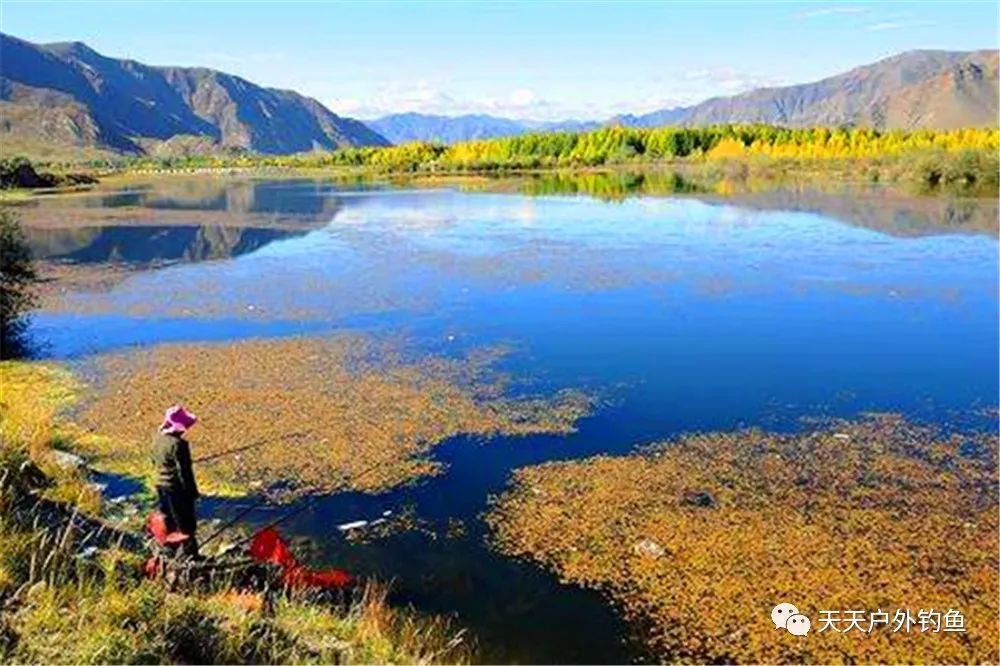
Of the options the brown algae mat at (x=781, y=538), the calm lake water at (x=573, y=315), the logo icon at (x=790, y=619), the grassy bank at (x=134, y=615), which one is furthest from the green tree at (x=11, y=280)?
the logo icon at (x=790, y=619)

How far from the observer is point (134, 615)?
666cm

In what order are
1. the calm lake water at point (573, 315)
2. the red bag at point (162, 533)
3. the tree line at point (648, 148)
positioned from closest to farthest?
the red bag at point (162, 533), the calm lake water at point (573, 315), the tree line at point (648, 148)

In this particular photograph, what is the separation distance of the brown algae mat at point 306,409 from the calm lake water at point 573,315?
0.74m

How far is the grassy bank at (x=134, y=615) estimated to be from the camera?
6.28m

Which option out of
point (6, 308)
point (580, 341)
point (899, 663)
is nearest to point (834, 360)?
point (580, 341)

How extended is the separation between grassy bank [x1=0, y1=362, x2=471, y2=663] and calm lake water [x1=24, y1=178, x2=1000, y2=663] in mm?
1153

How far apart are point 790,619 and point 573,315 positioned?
1554 cm

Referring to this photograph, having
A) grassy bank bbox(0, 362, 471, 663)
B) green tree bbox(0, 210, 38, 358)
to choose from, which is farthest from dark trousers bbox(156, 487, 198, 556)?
green tree bbox(0, 210, 38, 358)

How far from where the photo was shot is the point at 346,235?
44125 millimetres

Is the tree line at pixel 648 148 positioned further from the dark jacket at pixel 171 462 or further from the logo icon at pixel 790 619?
the dark jacket at pixel 171 462

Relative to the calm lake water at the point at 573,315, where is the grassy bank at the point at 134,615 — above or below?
above

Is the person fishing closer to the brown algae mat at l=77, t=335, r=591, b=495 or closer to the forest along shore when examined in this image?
the brown algae mat at l=77, t=335, r=591, b=495

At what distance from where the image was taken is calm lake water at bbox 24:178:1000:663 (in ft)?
36.7

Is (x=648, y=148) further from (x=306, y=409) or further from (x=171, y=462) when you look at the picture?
(x=171, y=462)
